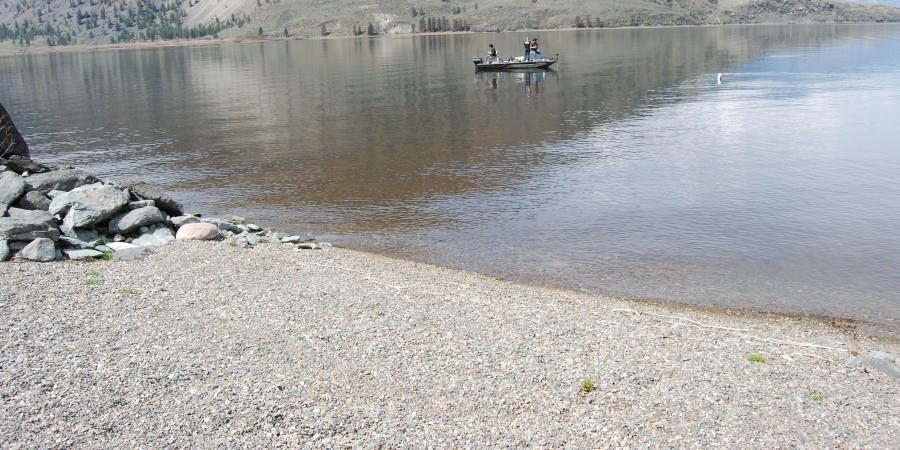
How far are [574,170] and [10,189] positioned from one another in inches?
697

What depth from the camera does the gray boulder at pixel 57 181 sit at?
1855 centimetres

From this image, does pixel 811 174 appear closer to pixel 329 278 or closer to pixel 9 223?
pixel 329 278

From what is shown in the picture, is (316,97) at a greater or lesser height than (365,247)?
greater

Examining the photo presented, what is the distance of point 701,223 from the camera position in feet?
64.1

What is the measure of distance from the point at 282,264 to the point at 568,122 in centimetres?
2424

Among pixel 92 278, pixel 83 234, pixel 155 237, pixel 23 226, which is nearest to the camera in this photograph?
pixel 92 278

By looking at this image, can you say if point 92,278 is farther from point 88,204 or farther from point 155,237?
point 88,204

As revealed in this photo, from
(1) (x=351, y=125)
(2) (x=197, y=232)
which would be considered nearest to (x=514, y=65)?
(1) (x=351, y=125)

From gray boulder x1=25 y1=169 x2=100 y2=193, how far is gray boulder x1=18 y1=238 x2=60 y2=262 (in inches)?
171

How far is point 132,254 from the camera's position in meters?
15.3

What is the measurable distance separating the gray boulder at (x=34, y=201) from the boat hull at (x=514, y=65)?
5302 cm

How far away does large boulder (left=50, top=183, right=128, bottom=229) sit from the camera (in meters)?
16.7

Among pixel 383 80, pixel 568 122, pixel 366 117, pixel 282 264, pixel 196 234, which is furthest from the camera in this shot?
pixel 383 80

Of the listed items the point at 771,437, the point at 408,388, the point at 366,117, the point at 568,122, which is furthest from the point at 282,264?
the point at 366,117
